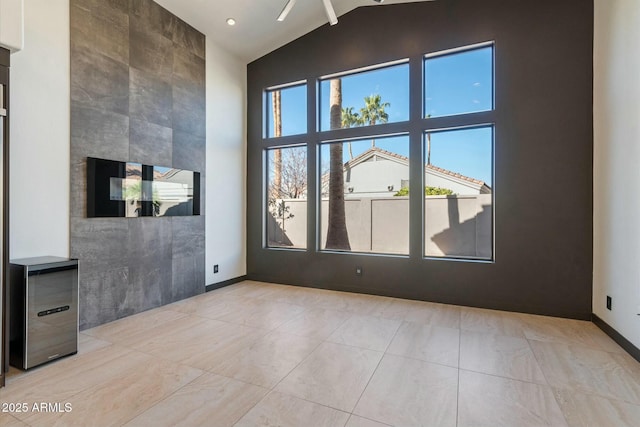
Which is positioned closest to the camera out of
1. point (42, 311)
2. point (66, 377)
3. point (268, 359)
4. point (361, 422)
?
point (361, 422)

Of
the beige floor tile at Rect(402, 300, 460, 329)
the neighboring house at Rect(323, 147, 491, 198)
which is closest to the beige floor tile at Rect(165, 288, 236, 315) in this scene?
the neighboring house at Rect(323, 147, 491, 198)

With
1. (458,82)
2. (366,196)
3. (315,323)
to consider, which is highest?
(458,82)

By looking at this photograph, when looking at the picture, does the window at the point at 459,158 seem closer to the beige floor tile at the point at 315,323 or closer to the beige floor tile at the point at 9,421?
the beige floor tile at the point at 315,323

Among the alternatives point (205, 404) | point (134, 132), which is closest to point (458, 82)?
point (134, 132)

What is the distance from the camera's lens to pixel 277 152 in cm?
543

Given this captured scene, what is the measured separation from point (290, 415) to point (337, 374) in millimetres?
569

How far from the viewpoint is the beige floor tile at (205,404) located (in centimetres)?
181

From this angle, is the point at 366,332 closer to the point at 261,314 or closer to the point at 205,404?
the point at 261,314

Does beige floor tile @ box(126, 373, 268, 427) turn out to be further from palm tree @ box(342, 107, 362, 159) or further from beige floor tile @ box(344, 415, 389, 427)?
palm tree @ box(342, 107, 362, 159)

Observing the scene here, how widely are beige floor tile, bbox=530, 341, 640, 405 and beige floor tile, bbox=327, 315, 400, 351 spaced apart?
1267mm

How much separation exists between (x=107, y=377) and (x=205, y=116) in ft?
11.9

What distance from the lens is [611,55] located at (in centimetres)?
307

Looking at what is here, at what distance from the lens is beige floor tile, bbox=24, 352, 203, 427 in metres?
1.82

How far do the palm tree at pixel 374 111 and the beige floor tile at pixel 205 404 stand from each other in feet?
12.2
